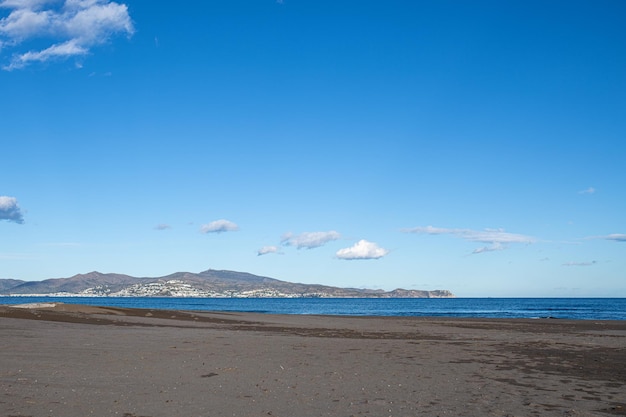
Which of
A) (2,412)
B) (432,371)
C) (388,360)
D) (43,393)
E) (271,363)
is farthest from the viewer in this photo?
(388,360)

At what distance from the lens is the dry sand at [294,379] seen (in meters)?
11.4

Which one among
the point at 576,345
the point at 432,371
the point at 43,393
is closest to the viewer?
the point at 43,393

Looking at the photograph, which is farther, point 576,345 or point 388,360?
point 576,345

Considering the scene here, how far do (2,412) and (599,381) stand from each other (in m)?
14.9

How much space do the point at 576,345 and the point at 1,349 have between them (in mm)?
25119

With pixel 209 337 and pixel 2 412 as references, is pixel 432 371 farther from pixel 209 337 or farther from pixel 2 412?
pixel 209 337

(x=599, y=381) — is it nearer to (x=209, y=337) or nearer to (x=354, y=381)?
(x=354, y=381)

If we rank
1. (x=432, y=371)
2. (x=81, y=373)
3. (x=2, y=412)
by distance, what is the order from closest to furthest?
(x=2, y=412)
(x=81, y=373)
(x=432, y=371)

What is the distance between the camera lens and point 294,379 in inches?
591

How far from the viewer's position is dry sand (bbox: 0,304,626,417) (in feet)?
37.3

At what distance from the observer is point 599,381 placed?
15445mm

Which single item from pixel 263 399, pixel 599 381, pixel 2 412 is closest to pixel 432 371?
pixel 599 381

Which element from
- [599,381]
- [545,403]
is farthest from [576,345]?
[545,403]

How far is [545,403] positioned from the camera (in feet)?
40.3
